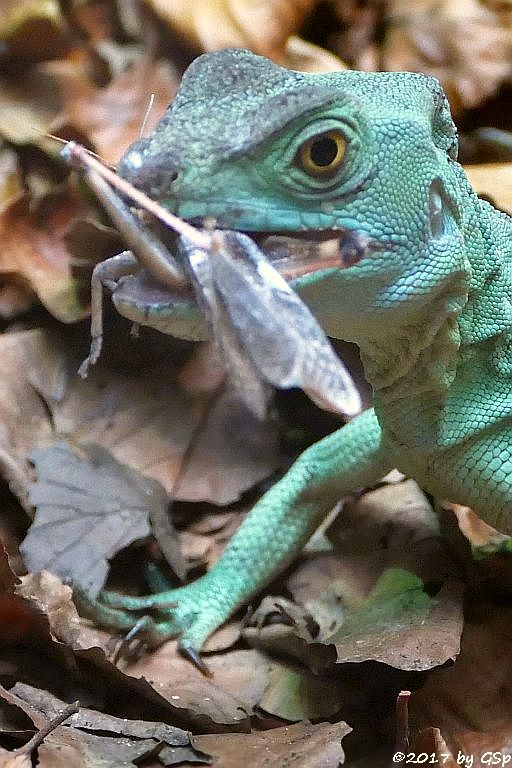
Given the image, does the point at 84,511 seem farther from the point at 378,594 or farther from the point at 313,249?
the point at 313,249

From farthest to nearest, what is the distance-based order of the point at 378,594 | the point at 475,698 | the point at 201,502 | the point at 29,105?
the point at 29,105, the point at 201,502, the point at 378,594, the point at 475,698

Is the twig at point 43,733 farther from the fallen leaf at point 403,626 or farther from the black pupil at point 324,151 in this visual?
the black pupil at point 324,151

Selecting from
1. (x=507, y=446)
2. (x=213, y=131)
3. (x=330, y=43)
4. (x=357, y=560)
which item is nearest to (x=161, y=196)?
(x=213, y=131)

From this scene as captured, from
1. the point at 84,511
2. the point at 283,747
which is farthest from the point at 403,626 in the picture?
the point at 84,511

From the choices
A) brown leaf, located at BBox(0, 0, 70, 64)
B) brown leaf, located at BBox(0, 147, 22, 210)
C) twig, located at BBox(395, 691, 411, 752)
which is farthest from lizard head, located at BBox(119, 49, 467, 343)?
brown leaf, located at BBox(0, 0, 70, 64)

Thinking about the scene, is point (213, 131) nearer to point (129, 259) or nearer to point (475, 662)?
point (129, 259)

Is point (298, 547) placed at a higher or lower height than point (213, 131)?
lower
